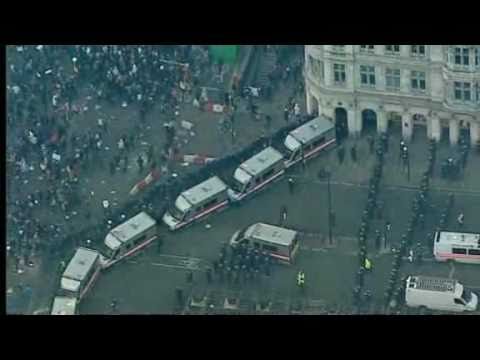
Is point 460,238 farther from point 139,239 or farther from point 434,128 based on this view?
point 139,239

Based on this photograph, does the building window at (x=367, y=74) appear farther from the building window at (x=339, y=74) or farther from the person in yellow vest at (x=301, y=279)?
the person in yellow vest at (x=301, y=279)

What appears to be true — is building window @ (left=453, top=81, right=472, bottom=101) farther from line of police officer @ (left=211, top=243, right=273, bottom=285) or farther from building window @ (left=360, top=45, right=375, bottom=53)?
line of police officer @ (left=211, top=243, right=273, bottom=285)

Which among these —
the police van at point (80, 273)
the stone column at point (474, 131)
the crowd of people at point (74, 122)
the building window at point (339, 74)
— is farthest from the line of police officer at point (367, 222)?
the police van at point (80, 273)

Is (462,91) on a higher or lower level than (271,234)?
higher

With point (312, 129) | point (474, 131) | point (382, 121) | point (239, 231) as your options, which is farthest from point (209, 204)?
point (474, 131)

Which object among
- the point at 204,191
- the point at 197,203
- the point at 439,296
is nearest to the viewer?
the point at 439,296

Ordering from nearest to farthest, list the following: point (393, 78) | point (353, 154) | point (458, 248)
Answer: point (458, 248)
point (393, 78)
point (353, 154)

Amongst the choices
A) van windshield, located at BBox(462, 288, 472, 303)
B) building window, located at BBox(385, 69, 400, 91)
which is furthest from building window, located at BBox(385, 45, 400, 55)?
van windshield, located at BBox(462, 288, 472, 303)
